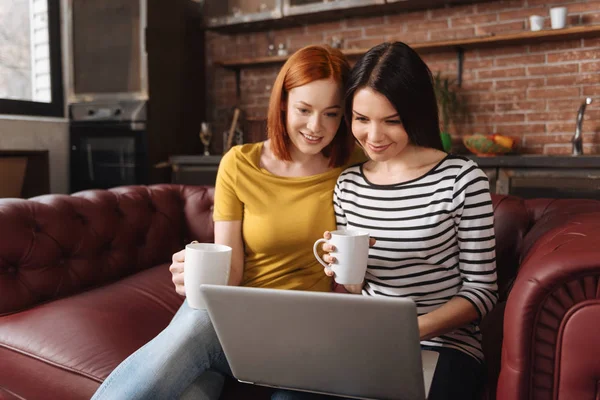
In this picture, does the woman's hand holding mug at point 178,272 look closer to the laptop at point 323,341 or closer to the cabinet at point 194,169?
the laptop at point 323,341

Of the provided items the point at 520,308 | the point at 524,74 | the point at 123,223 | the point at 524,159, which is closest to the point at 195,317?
the point at 520,308

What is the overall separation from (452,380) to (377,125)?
54 centimetres

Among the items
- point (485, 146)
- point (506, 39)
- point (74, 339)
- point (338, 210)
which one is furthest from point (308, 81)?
point (506, 39)

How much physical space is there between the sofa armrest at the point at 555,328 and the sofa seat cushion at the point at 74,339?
0.92 m

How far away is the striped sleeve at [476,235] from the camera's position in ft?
3.59

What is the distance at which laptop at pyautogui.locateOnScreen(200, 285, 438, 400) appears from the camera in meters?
0.76

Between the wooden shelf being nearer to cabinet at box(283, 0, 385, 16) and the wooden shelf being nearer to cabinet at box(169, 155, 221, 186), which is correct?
cabinet at box(283, 0, 385, 16)

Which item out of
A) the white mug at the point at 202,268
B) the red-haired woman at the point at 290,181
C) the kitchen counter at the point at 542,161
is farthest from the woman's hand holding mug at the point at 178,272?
the kitchen counter at the point at 542,161

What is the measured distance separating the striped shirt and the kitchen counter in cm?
165

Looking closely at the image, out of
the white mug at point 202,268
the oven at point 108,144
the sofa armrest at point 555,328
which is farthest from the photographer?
the oven at point 108,144

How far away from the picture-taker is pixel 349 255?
0.98 meters

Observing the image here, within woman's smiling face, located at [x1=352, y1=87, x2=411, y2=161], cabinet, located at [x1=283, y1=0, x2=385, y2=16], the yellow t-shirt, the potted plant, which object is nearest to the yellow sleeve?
the yellow t-shirt

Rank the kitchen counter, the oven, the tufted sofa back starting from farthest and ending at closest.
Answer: the oven < the kitchen counter < the tufted sofa back

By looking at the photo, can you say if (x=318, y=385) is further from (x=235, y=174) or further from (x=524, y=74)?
(x=524, y=74)
